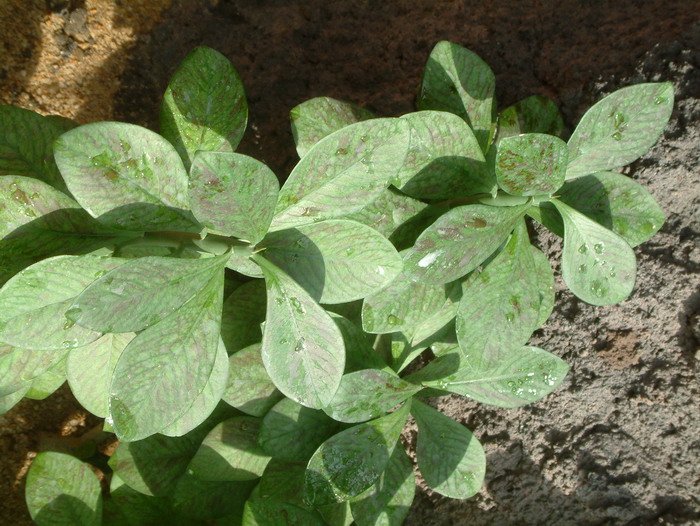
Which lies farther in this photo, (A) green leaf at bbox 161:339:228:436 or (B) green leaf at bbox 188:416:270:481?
(B) green leaf at bbox 188:416:270:481

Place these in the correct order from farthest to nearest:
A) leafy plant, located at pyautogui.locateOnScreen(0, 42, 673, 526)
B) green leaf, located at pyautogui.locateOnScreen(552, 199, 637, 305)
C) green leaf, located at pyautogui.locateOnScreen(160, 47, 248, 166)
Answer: green leaf, located at pyautogui.locateOnScreen(160, 47, 248, 166)
green leaf, located at pyautogui.locateOnScreen(552, 199, 637, 305)
leafy plant, located at pyautogui.locateOnScreen(0, 42, 673, 526)

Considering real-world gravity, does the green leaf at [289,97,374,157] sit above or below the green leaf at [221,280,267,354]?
above

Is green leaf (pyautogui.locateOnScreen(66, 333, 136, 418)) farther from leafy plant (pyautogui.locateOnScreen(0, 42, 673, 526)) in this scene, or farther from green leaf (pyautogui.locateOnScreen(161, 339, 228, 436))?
green leaf (pyautogui.locateOnScreen(161, 339, 228, 436))

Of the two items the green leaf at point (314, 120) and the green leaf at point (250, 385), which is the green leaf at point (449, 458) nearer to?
the green leaf at point (250, 385)

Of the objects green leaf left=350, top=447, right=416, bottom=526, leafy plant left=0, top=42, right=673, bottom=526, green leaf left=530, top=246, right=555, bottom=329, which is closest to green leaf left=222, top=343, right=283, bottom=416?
leafy plant left=0, top=42, right=673, bottom=526

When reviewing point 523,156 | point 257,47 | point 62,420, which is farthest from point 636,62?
point 62,420

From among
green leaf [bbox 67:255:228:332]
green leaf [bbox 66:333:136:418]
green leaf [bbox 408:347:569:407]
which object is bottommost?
green leaf [bbox 408:347:569:407]

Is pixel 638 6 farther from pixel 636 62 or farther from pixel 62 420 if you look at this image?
pixel 62 420

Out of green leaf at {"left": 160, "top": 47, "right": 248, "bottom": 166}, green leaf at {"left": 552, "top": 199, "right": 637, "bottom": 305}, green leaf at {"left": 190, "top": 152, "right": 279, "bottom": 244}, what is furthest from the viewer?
green leaf at {"left": 160, "top": 47, "right": 248, "bottom": 166}

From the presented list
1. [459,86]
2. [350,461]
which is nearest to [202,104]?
[459,86]
